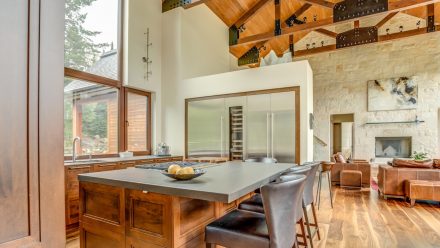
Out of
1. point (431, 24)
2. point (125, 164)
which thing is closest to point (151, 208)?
point (125, 164)

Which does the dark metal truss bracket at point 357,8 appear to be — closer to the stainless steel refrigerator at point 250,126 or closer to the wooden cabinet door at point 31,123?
the stainless steel refrigerator at point 250,126

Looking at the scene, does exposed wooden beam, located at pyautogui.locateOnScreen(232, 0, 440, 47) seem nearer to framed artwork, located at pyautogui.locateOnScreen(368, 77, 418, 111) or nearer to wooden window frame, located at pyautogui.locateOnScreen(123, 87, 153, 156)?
wooden window frame, located at pyautogui.locateOnScreen(123, 87, 153, 156)

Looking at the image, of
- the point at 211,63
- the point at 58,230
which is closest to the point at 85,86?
the point at 211,63

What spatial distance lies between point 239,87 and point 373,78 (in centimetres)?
545

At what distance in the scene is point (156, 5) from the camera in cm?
546

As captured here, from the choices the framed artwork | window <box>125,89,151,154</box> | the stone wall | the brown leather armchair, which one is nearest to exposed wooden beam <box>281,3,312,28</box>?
the stone wall

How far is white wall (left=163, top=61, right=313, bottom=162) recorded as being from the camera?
4.21m

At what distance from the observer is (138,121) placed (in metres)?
5.24

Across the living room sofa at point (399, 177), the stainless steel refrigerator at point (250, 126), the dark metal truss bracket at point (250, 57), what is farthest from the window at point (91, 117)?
the living room sofa at point (399, 177)

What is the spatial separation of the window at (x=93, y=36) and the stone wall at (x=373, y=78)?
22.2 feet

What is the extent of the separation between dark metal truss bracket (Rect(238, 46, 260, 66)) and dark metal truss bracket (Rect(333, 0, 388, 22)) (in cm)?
285

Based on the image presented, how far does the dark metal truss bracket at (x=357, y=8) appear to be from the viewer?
4.34 meters

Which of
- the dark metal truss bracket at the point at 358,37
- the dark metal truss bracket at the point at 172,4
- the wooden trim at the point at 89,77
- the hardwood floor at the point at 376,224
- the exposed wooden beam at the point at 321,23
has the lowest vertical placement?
the hardwood floor at the point at 376,224

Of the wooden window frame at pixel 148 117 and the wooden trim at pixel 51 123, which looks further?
the wooden window frame at pixel 148 117
